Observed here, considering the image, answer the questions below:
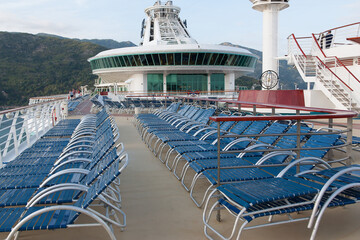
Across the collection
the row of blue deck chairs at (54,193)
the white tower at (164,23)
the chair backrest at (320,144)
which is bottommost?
the row of blue deck chairs at (54,193)

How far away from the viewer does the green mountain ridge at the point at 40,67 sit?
9262 centimetres

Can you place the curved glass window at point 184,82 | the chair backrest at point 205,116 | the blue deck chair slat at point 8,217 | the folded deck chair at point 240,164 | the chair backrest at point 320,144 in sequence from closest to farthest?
the blue deck chair slat at point 8,217 < the folded deck chair at point 240,164 < the chair backrest at point 320,144 < the chair backrest at point 205,116 < the curved glass window at point 184,82

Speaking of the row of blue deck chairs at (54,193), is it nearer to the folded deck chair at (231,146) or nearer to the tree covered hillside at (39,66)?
the folded deck chair at (231,146)

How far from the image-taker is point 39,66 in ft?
357

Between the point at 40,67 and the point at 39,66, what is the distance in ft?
2.95

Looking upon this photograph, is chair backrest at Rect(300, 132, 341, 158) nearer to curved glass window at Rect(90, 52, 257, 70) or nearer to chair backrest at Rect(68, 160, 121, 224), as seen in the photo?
chair backrest at Rect(68, 160, 121, 224)

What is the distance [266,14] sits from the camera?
18516 mm

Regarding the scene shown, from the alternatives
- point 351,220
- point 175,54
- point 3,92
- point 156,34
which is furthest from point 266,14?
point 3,92

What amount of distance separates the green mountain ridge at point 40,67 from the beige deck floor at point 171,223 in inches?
3483

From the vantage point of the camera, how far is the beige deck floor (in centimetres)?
274

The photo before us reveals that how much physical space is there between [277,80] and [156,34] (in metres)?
27.6

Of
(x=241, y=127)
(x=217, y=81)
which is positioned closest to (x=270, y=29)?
(x=241, y=127)

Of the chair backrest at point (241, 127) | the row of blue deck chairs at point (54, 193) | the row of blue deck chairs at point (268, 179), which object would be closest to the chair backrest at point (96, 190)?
the row of blue deck chairs at point (54, 193)

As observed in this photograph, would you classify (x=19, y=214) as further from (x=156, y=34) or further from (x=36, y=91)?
(x=36, y=91)
